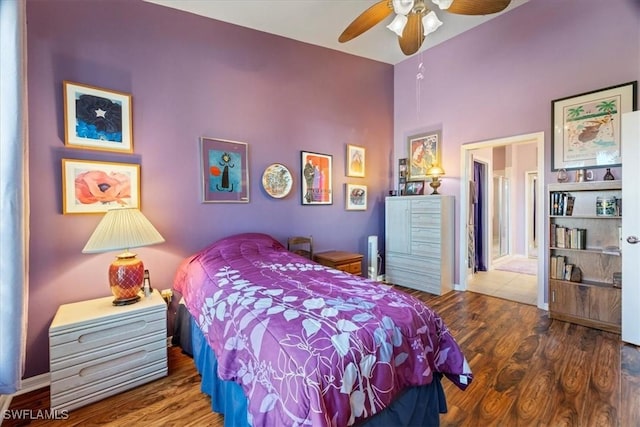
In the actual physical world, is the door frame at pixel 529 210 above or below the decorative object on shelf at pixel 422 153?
below

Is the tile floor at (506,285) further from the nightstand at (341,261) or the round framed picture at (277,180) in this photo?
the round framed picture at (277,180)

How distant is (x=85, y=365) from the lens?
1.73 meters

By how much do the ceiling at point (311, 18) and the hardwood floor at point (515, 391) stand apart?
321cm

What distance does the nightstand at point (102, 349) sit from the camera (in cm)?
166

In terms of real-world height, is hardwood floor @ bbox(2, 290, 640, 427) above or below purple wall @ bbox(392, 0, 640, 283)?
below

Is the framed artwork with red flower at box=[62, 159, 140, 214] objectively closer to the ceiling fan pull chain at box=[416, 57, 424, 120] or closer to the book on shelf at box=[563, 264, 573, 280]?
the ceiling fan pull chain at box=[416, 57, 424, 120]

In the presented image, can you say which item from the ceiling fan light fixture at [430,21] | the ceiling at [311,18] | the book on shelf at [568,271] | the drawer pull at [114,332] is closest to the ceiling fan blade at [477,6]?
the ceiling fan light fixture at [430,21]

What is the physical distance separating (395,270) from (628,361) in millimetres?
2352

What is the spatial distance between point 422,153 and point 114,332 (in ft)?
13.4

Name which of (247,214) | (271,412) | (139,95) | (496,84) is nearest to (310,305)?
(271,412)

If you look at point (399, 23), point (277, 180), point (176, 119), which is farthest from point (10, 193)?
point (399, 23)

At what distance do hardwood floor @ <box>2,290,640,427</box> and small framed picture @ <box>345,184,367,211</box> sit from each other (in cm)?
201

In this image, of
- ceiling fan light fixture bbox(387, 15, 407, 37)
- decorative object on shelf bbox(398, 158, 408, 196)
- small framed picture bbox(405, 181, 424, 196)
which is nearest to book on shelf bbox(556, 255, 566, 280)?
small framed picture bbox(405, 181, 424, 196)

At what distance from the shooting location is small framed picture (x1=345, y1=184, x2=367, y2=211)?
3876 millimetres
